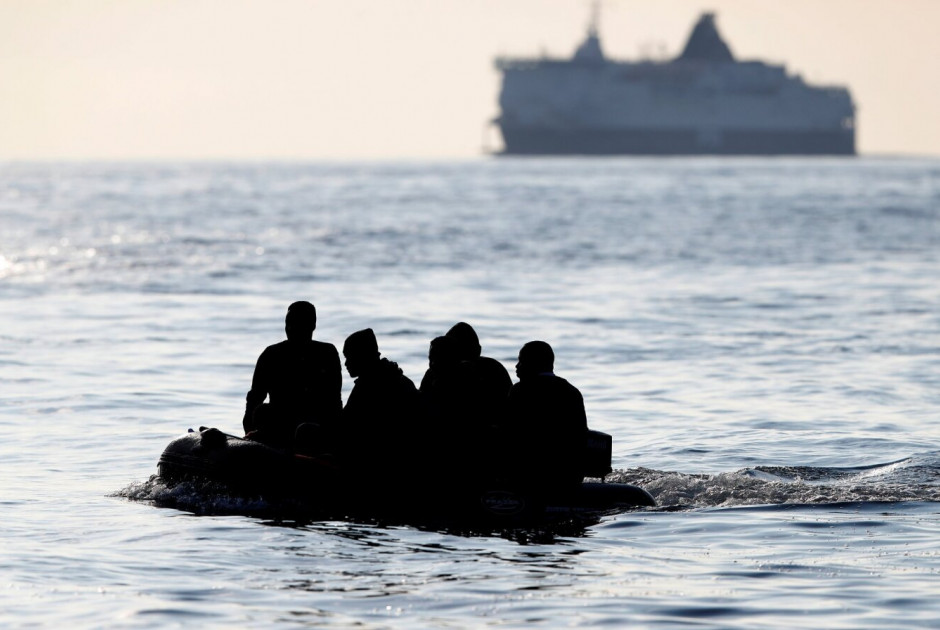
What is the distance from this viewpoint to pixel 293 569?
9008 mm

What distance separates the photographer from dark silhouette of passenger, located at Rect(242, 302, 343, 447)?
34.6 ft

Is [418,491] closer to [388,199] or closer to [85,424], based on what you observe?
[85,424]

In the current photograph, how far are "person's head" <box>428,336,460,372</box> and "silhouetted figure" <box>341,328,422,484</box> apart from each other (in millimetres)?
291

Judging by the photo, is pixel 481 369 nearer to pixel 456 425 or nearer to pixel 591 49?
pixel 456 425

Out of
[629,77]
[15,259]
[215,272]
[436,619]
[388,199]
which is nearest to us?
[436,619]

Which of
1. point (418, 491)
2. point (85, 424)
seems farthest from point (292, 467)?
point (85, 424)

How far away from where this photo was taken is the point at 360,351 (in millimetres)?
10109

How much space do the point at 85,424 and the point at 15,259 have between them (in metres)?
26.4

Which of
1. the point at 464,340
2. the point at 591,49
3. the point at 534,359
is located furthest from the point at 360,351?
the point at 591,49

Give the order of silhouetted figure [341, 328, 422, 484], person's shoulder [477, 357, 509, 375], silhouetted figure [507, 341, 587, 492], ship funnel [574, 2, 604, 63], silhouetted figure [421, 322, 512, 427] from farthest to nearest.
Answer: ship funnel [574, 2, 604, 63]
person's shoulder [477, 357, 509, 375]
silhouetted figure [421, 322, 512, 427]
silhouetted figure [341, 328, 422, 484]
silhouetted figure [507, 341, 587, 492]

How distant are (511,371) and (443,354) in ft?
28.1

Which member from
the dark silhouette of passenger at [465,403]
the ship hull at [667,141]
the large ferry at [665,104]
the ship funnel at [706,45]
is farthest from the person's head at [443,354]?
the ship hull at [667,141]

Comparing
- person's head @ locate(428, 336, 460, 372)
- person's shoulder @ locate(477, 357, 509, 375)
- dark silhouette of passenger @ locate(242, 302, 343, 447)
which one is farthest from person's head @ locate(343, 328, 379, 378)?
person's shoulder @ locate(477, 357, 509, 375)

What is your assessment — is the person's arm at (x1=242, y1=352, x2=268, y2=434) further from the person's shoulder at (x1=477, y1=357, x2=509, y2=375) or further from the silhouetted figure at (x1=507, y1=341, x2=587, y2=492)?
the silhouetted figure at (x1=507, y1=341, x2=587, y2=492)
